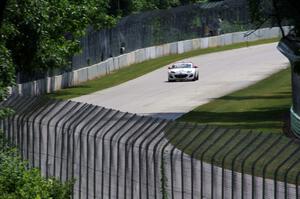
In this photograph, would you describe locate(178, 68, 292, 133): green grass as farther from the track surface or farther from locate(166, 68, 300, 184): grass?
locate(166, 68, 300, 184): grass

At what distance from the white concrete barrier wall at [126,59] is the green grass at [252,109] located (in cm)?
1032

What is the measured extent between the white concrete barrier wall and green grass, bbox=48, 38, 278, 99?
54 cm

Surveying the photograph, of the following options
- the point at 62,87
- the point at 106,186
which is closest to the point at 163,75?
the point at 62,87

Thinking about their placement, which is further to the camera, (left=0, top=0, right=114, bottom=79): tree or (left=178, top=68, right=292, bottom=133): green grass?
(left=178, top=68, right=292, bottom=133): green grass

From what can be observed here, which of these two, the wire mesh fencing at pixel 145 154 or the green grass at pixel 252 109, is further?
the green grass at pixel 252 109

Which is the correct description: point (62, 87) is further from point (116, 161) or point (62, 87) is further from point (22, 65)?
point (116, 161)

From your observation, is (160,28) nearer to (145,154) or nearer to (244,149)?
(145,154)

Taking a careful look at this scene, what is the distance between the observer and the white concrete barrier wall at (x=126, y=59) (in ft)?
198

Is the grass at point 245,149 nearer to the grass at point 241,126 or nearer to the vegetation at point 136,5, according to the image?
the grass at point 241,126

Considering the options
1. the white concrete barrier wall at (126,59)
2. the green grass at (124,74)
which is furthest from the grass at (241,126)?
the white concrete barrier wall at (126,59)

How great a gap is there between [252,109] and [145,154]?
1364 inches

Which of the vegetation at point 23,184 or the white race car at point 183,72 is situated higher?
the white race car at point 183,72

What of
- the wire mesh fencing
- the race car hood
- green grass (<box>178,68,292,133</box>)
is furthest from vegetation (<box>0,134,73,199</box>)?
the race car hood

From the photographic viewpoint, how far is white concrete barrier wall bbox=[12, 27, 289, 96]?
6038cm
